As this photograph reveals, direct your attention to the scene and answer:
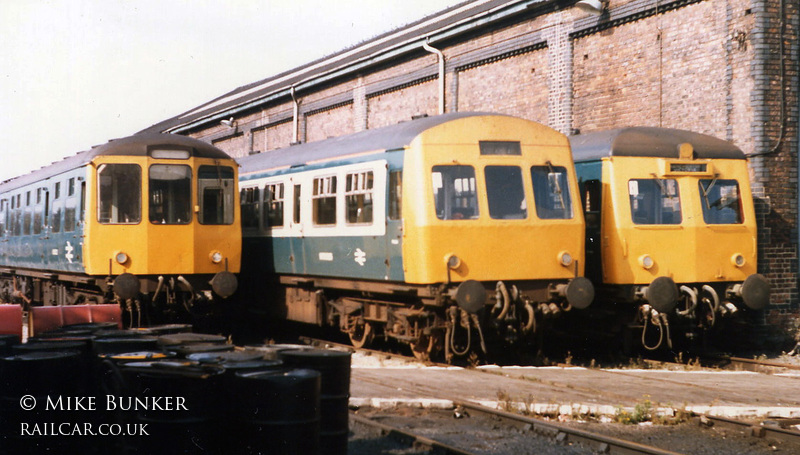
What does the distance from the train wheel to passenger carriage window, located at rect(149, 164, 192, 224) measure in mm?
3219

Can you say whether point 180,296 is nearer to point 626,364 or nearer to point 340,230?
point 340,230

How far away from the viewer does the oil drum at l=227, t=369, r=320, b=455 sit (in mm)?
5555

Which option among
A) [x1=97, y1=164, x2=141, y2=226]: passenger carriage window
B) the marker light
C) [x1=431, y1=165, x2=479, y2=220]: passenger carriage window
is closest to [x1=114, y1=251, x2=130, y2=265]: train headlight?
the marker light

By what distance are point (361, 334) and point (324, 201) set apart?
6.98 ft

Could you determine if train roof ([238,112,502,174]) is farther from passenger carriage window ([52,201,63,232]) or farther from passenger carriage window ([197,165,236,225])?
passenger carriage window ([52,201,63,232])

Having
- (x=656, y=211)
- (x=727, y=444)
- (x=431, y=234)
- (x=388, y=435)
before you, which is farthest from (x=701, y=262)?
(x=388, y=435)

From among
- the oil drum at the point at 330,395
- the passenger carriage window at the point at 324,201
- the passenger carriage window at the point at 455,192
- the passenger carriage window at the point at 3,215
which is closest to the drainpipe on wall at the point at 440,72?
the passenger carriage window at the point at 324,201

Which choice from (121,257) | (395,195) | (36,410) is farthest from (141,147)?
(36,410)

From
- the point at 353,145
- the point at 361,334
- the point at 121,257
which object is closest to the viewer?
the point at 353,145

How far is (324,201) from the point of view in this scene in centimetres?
1520

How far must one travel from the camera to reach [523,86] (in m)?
20.1

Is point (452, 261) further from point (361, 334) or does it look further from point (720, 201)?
point (720, 201)

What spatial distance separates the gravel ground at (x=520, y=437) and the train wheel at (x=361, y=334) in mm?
5586

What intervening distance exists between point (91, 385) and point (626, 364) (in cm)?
918
